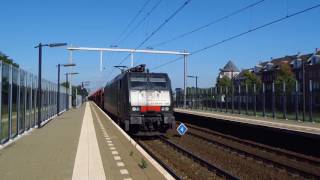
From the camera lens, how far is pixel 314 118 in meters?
27.5

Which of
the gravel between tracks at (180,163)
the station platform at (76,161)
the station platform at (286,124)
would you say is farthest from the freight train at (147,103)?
the station platform at (76,161)

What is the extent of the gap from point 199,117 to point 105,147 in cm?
1726

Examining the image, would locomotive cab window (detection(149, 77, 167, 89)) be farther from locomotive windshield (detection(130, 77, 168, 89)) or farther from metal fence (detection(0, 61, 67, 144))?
metal fence (detection(0, 61, 67, 144))

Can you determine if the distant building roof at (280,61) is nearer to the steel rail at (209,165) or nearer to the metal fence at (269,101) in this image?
the metal fence at (269,101)

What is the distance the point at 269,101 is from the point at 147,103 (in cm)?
1219

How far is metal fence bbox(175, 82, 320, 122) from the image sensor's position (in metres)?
27.6

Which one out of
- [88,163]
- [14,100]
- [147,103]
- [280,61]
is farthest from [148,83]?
[280,61]

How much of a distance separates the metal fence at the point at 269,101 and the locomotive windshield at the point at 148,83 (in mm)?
8857

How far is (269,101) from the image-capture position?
106ft

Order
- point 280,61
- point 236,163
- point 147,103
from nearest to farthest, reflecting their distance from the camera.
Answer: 1. point 236,163
2. point 147,103
3. point 280,61

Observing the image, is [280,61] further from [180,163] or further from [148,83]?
[180,163]

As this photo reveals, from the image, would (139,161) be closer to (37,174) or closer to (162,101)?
(37,174)

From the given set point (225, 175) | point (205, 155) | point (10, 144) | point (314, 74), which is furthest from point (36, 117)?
point (314, 74)

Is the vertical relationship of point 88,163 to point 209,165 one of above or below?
above
